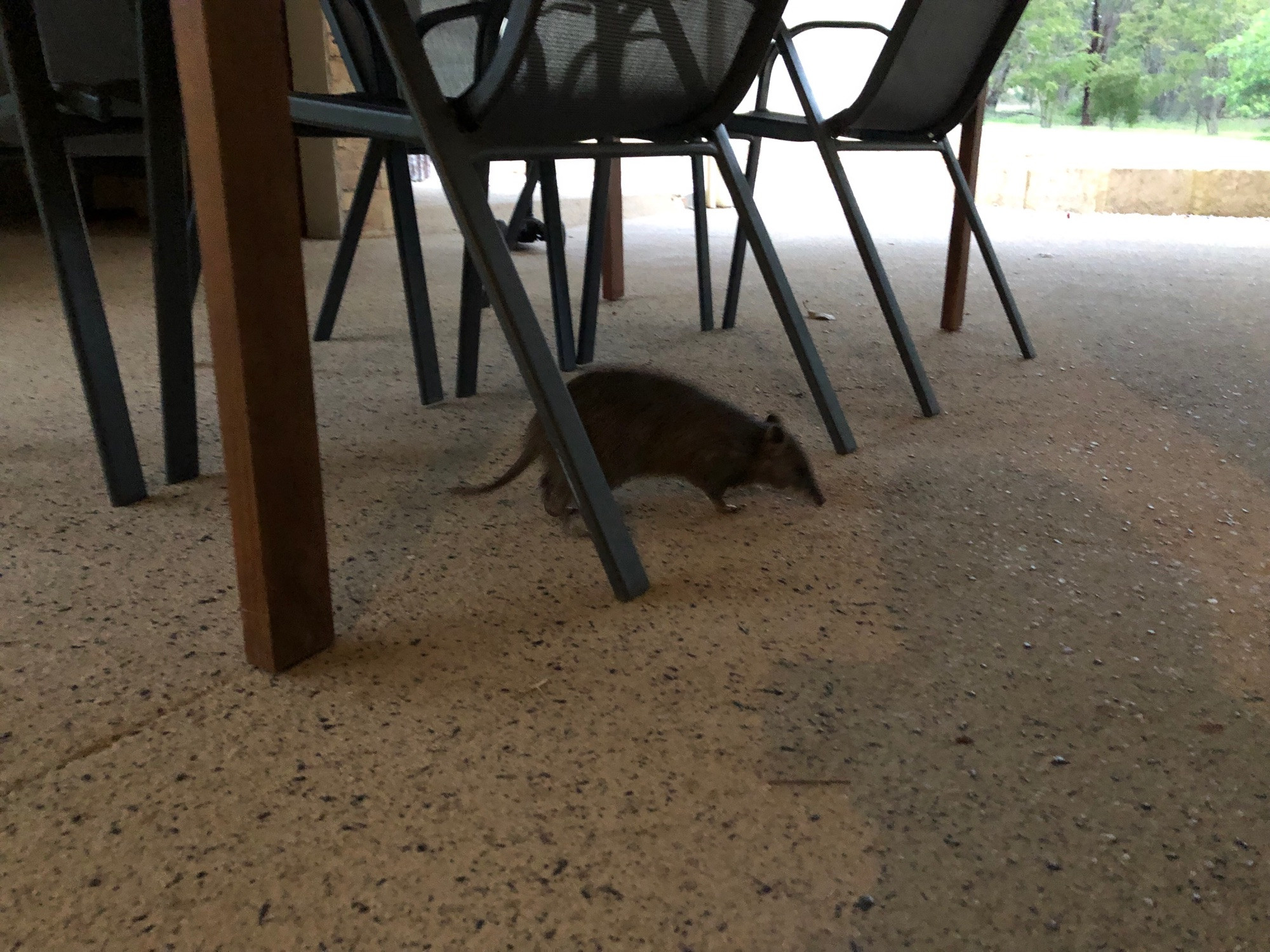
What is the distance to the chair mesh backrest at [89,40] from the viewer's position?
1.51 metres

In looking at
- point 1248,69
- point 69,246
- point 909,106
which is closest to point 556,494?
point 69,246

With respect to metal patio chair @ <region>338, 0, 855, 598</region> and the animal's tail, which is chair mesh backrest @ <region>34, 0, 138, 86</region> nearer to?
metal patio chair @ <region>338, 0, 855, 598</region>

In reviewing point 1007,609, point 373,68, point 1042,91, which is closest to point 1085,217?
point 1042,91

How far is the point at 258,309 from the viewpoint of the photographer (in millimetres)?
1028

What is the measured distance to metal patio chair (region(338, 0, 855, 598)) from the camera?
49.1 inches

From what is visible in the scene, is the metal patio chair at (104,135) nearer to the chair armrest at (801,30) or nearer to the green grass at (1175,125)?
the chair armrest at (801,30)

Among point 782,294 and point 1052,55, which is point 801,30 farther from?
point 1052,55

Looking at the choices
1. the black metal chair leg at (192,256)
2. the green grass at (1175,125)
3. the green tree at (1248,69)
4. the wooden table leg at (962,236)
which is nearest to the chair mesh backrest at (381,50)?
the black metal chair leg at (192,256)

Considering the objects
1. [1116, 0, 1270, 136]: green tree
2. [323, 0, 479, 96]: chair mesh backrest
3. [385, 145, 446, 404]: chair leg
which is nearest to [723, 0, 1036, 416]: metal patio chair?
[323, 0, 479, 96]: chair mesh backrest

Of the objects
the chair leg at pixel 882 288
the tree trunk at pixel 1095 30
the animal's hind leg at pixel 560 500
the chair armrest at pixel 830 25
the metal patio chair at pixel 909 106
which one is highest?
the tree trunk at pixel 1095 30

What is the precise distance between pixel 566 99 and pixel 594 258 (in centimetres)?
122

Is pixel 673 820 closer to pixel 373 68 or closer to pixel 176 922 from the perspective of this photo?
pixel 176 922

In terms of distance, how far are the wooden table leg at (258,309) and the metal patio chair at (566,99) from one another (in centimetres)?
25

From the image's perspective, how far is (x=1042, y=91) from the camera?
6832 mm
